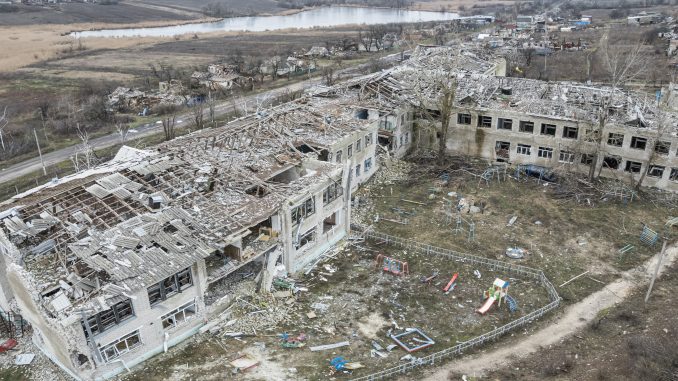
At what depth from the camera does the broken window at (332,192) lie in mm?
30812

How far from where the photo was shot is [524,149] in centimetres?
4388

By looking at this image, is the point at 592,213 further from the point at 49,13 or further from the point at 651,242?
the point at 49,13

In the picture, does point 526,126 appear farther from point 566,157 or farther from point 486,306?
point 486,306

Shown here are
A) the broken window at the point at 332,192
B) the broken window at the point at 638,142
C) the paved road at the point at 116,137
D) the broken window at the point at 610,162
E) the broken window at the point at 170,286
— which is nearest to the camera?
the broken window at the point at 170,286

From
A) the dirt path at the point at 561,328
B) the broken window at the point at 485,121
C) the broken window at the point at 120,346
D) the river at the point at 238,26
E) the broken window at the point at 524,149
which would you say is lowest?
the dirt path at the point at 561,328

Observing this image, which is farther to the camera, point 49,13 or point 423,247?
point 49,13

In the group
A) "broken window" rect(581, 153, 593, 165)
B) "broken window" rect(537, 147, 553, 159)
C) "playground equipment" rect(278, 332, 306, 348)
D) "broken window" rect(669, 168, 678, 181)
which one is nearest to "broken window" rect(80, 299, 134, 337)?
"playground equipment" rect(278, 332, 306, 348)

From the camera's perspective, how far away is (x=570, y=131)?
4156 centimetres

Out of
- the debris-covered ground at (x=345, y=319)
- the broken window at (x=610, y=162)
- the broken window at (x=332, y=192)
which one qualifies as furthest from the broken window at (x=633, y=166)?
the broken window at (x=332, y=192)

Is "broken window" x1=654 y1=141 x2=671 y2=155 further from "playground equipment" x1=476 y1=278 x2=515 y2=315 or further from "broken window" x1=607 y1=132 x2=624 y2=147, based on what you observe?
"playground equipment" x1=476 y1=278 x2=515 y2=315

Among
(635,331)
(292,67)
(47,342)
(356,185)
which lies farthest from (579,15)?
(47,342)

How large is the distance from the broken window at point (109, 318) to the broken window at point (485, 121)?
1315 inches

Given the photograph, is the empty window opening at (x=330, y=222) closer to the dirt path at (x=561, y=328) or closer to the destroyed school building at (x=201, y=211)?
the destroyed school building at (x=201, y=211)

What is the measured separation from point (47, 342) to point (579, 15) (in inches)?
6891
